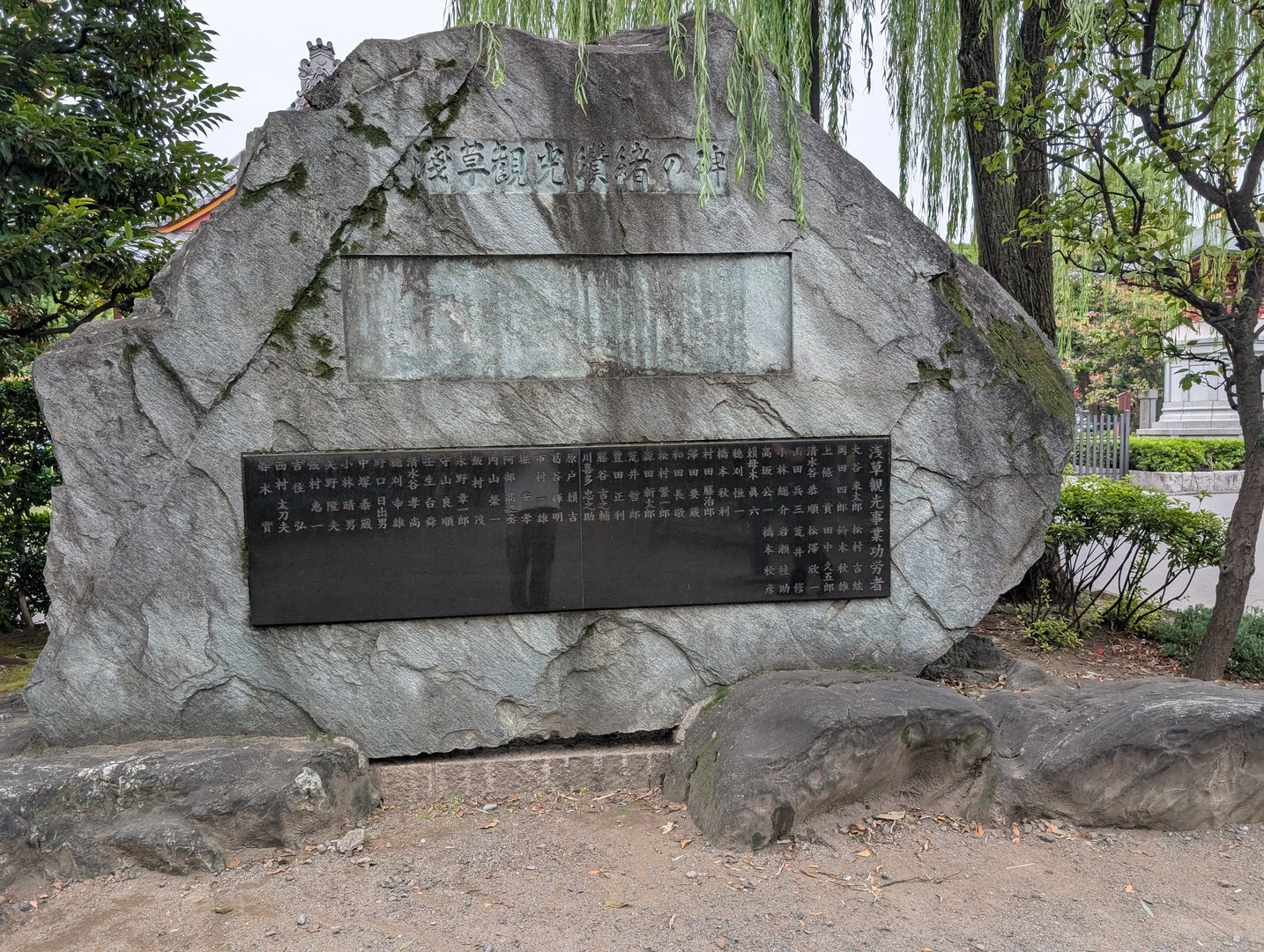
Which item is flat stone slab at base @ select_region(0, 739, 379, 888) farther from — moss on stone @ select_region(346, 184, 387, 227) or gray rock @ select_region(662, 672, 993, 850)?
moss on stone @ select_region(346, 184, 387, 227)

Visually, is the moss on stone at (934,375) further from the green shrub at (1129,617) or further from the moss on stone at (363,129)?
the green shrub at (1129,617)

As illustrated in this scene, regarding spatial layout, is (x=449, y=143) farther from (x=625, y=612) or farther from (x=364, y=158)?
(x=625, y=612)

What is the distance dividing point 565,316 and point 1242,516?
3806mm

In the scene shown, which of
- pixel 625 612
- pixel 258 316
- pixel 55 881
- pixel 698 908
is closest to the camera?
pixel 698 908

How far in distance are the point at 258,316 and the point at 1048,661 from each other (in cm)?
464

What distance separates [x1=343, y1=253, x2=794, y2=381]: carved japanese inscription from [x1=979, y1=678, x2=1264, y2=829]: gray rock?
1.99 m

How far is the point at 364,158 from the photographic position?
3.59 meters

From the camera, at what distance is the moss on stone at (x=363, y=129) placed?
11.7 ft

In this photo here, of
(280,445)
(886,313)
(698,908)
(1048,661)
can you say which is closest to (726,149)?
(886,313)

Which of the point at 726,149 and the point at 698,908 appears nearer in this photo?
the point at 698,908

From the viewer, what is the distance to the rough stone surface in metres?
3.50

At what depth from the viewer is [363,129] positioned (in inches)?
141

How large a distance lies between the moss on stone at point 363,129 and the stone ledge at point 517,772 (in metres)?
2.70

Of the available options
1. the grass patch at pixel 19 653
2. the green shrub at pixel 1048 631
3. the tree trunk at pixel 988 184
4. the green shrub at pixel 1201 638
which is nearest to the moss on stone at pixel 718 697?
the green shrub at pixel 1048 631
